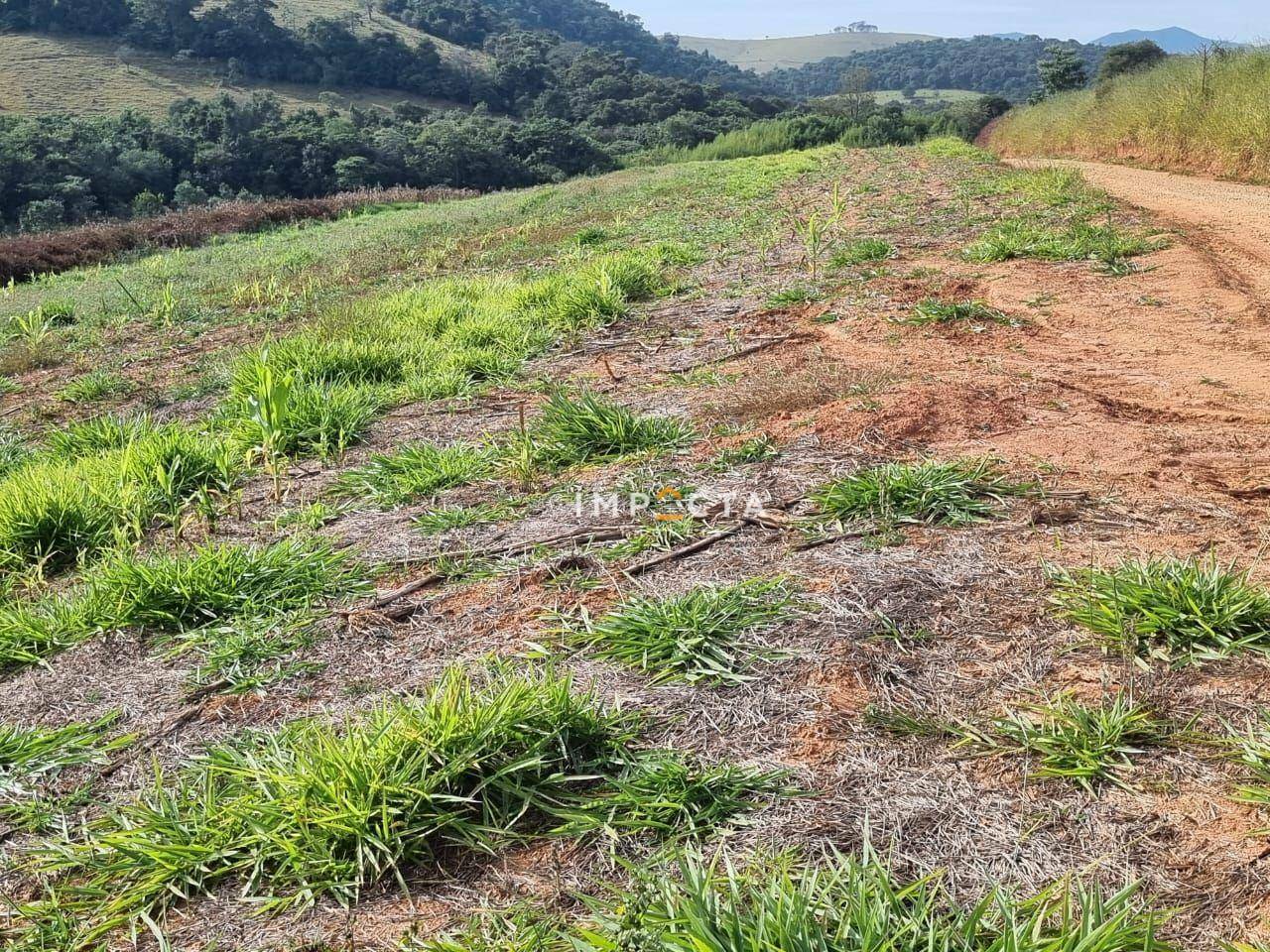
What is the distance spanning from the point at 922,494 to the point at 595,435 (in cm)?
153

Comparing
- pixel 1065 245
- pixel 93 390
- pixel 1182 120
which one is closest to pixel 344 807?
pixel 93 390

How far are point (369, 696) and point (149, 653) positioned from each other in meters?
0.93

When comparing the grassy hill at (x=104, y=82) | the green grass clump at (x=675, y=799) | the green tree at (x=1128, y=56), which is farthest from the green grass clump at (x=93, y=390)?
the grassy hill at (x=104, y=82)

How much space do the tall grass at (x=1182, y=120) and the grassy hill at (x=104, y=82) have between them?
48550 mm

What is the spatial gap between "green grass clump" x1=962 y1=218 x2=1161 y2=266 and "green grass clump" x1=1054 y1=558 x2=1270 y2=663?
16.5 ft

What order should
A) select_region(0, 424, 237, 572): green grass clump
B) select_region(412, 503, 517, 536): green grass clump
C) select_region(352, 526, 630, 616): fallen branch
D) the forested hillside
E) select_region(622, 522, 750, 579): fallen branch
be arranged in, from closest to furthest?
select_region(622, 522, 750, 579): fallen branch → select_region(352, 526, 630, 616): fallen branch → select_region(412, 503, 517, 536): green grass clump → select_region(0, 424, 237, 572): green grass clump → the forested hillside

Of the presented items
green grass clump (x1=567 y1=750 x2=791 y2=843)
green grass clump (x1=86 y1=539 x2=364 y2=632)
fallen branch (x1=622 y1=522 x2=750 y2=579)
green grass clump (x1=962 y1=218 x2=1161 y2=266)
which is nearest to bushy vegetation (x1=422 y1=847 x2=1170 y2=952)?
green grass clump (x1=567 y1=750 x2=791 y2=843)

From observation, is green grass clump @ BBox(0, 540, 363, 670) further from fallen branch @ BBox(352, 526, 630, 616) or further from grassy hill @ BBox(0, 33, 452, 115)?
grassy hill @ BBox(0, 33, 452, 115)

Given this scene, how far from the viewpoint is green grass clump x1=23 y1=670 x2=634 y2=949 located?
1860 millimetres

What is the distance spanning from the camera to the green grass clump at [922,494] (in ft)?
10.1

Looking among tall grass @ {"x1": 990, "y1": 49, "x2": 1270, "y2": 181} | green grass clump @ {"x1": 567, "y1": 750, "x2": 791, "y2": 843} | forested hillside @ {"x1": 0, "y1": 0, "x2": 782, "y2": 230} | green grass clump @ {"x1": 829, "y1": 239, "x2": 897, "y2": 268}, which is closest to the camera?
green grass clump @ {"x1": 567, "y1": 750, "x2": 791, "y2": 843}

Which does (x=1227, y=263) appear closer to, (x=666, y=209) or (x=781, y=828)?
(x=781, y=828)

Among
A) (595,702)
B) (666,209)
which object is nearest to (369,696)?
(595,702)

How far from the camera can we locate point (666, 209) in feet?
46.5
